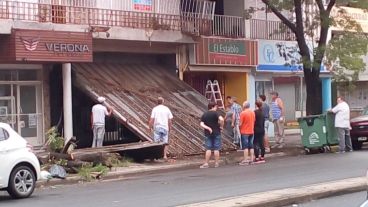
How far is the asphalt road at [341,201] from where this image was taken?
39.6 feet

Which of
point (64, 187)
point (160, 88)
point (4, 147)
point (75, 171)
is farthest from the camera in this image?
Answer: point (160, 88)

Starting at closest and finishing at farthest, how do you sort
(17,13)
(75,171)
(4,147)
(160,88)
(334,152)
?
1. (4,147)
2. (75,171)
3. (17,13)
4. (334,152)
5. (160,88)

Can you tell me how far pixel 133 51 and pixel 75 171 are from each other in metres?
8.50

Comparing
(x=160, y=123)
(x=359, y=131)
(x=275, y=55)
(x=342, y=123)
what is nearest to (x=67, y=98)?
(x=160, y=123)

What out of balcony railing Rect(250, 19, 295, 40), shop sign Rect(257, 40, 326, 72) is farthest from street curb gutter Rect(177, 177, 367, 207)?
balcony railing Rect(250, 19, 295, 40)

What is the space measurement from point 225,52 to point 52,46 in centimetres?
888

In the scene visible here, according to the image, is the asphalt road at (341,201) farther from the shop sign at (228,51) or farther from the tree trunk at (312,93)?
the shop sign at (228,51)

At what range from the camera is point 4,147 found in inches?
556

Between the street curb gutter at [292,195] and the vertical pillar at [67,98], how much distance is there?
1117 centimetres

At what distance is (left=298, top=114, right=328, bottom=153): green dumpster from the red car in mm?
1453

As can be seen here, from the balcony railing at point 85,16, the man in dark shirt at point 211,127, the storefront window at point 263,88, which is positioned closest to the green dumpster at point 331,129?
the man in dark shirt at point 211,127

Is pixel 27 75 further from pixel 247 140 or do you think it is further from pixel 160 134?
pixel 247 140

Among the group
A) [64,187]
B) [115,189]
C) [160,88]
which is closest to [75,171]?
[64,187]

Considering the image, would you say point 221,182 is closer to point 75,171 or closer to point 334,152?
point 75,171
